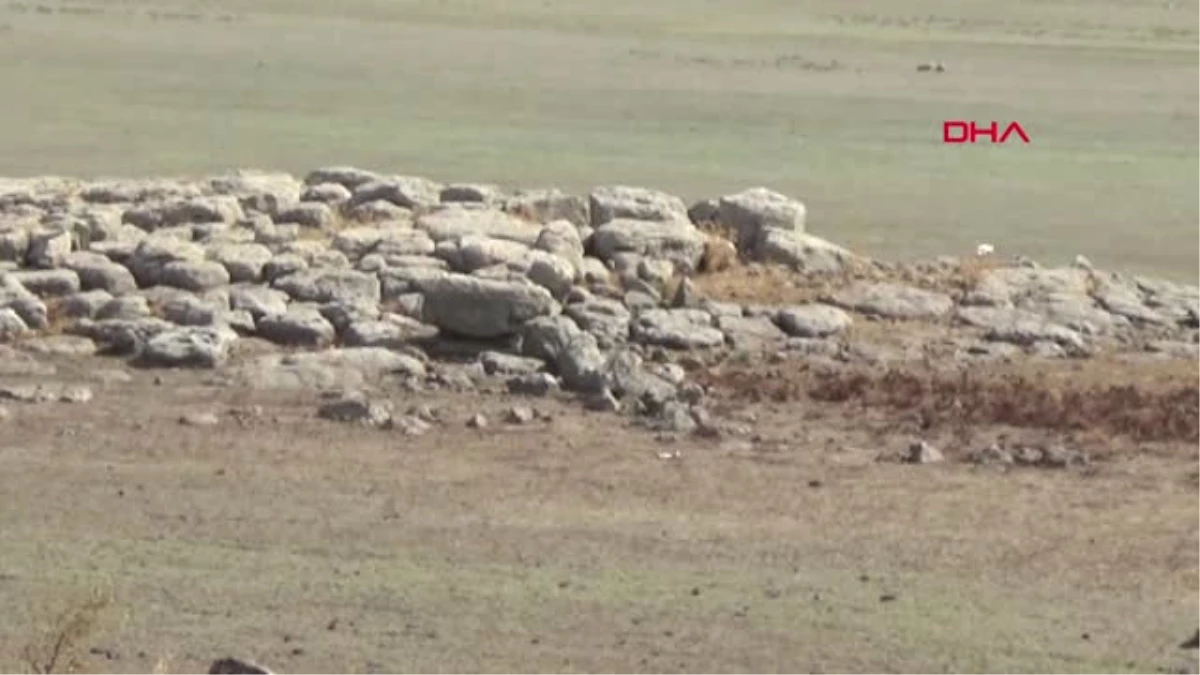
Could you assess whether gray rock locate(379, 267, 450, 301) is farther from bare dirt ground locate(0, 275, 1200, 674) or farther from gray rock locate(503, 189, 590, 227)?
bare dirt ground locate(0, 275, 1200, 674)

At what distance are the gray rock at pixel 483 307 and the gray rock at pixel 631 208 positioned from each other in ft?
9.96

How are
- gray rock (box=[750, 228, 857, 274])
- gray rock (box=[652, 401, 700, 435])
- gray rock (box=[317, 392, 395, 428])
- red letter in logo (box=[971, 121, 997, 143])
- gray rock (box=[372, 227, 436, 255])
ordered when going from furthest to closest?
red letter in logo (box=[971, 121, 997, 143]) < gray rock (box=[750, 228, 857, 274]) < gray rock (box=[372, 227, 436, 255]) < gray rock (box=[652, 401, 700, 435]) < gray rock (box=[317, 392, 395, 428])

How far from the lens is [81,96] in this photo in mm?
42125

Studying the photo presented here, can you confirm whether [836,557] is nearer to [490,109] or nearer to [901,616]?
[901,616]

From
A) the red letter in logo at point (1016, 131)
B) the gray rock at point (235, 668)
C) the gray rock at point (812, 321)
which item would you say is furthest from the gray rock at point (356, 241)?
the red letter in logo at point (1016, 131)

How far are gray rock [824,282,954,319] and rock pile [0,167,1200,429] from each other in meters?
0.02

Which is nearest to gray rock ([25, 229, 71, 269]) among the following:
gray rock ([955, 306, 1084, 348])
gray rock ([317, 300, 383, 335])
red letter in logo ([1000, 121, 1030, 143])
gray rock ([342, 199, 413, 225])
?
gray rock ([317, 300, 383, 335])

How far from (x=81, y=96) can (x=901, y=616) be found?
30427mm

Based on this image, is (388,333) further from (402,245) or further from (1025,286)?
(1025,286)

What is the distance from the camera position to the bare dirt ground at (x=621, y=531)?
12.6 m

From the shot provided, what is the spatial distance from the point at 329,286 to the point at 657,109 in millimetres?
21897

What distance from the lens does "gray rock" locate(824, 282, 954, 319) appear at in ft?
75.9

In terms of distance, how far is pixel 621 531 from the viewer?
50.2 feet

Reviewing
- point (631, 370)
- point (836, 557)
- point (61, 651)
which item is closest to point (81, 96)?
point (631, 370)
